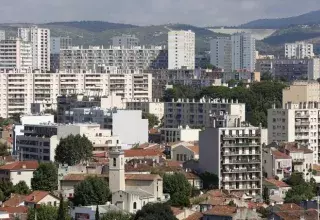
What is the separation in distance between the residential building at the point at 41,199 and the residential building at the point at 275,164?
364 inches

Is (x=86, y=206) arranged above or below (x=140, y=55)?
below

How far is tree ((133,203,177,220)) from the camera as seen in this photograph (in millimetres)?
33188

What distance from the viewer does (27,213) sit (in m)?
35.2

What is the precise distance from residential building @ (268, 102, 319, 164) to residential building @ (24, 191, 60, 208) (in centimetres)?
1585

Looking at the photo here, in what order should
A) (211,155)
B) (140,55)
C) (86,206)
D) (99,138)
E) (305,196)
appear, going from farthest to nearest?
(140,55) < (99,138) < (211,155) < (305,196) < (86,206)

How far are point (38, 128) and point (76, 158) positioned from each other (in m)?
6.22

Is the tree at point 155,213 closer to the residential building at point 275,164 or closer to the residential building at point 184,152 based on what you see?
the residential building at point 275,164

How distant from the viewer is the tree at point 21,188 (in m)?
39.5

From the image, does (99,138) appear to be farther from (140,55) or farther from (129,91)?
(140,55)

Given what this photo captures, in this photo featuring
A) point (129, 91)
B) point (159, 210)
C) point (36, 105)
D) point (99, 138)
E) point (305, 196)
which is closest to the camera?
point (159, 210)

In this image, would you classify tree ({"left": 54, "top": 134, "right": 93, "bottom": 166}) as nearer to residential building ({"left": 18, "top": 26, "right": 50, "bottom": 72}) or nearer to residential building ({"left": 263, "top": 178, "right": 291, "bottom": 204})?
residential building ({"left": 263, "top": 178, "right": 291, "bottom": 204})

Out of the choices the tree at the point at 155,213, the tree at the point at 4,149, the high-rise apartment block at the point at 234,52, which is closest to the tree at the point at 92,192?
the tree at the point at 155,213

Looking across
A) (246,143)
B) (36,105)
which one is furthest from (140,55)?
(246,143)

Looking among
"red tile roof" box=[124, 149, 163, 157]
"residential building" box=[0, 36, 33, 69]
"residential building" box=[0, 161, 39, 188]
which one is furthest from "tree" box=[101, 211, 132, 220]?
"residential building" box=[0, 36, 33, 69]
